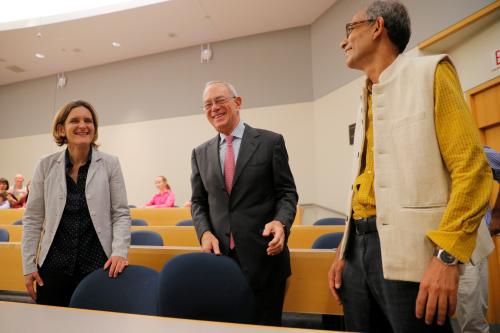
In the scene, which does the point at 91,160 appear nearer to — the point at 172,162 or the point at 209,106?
the point at 209,106

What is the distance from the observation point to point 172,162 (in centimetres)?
766

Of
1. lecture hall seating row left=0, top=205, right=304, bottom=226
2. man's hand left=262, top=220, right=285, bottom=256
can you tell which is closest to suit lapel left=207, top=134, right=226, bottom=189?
man's hand left=262, top=220, right=285, bottom=256

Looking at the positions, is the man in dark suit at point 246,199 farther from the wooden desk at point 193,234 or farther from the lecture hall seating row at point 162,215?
the lecture hall seating row at point 162,215

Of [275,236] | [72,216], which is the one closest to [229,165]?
[275,236]

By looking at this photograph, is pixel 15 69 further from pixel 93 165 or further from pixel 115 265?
pixel 115 265

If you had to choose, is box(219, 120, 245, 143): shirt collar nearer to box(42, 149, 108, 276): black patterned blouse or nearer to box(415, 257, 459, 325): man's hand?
box(42, 149, 108, 276): black patterned blouse

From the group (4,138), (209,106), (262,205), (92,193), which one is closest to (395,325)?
(262,205)

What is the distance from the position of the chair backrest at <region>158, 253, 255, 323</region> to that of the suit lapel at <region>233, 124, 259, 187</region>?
408 millimetres

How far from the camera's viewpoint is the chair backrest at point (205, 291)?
1.30m

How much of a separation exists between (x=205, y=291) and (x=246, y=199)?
1.43 ft

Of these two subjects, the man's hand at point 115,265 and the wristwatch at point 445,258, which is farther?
the man's hand at point 115,265

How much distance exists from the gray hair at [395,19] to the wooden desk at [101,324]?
987 millimetres

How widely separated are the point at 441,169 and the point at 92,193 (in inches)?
60.5

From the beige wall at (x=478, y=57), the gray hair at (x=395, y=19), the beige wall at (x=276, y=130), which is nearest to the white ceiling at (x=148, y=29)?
the beige wall at (x=276, y=130)
